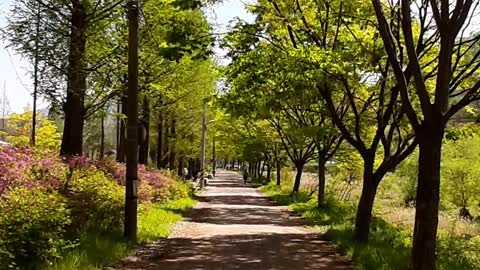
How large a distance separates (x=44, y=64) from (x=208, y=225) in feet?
22.9

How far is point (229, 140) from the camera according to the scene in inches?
2137

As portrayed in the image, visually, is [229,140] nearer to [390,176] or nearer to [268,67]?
[390,176]

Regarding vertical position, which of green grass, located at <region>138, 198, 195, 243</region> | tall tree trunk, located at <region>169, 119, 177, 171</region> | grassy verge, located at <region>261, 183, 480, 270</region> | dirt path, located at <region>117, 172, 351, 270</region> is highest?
tall tree trunk, located at <region>169, 119, 177, 171</region>

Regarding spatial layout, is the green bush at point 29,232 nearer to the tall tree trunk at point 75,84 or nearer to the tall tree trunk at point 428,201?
the tall tree trunk at point 428,201

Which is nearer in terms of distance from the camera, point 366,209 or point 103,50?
point 366,209

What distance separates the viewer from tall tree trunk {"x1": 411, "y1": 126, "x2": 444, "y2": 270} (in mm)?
9188

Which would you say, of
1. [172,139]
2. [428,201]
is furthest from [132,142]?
[172,139]

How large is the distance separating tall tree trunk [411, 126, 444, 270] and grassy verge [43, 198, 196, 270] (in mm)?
4828

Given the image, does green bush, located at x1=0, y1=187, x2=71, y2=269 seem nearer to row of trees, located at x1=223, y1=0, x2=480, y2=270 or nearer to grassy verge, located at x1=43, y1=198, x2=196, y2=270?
grassy verge, located at x1=43, y1=198, x2=196, y2=270


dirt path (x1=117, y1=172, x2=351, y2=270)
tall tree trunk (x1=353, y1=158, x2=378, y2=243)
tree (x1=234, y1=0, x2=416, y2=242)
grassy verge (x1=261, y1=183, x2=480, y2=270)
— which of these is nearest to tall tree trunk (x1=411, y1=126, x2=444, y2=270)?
grassy verge (x1=261, y1=183, x2=480, y2=270)

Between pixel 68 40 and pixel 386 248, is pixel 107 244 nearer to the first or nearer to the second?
pixel 386 248

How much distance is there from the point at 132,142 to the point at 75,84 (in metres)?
6.39

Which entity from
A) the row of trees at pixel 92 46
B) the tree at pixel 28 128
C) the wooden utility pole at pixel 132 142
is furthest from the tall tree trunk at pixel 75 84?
the tree at pixel 28 128

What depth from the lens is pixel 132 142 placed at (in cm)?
1425
